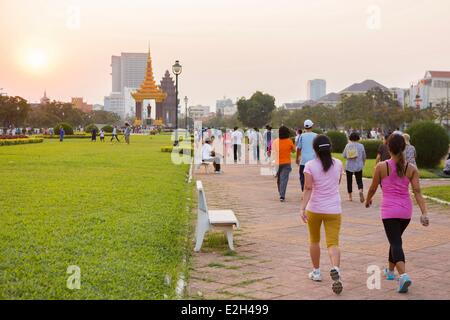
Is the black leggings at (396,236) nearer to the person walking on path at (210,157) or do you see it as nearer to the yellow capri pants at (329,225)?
the yellow capri pants at (329,225)

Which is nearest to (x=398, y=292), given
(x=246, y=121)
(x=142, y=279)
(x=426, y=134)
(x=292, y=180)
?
(x=142, y=279)

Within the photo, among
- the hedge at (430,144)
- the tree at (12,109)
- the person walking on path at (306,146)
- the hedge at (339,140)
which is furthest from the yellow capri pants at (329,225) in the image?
the tree at (12,109)

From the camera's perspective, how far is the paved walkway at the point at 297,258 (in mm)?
5277

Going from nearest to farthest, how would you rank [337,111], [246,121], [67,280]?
[67,280] → [337,111] → [246,121]

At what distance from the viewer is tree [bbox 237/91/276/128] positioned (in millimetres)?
87750

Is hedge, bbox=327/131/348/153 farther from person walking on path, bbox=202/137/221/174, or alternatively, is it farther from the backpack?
the backpack

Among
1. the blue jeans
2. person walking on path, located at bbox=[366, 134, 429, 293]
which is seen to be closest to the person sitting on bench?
the blue jeans

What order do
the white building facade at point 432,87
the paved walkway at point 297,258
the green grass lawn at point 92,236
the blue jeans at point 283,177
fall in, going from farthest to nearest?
the white building facade at point 432,87 → the blue jeans at point 283,177 → the paved walkway at point 297,258 → the green grass lawn at point 92,236

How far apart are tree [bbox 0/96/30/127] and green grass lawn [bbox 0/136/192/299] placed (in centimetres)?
5175

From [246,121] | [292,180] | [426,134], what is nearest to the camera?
[292,180]

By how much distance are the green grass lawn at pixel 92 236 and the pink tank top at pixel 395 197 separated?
214cm
